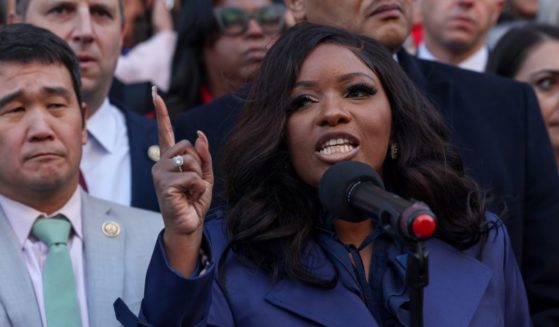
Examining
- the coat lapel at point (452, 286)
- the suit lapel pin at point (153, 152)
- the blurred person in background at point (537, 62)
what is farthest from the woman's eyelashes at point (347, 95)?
the blurred person in background at point (537, 62)

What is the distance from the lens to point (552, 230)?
459 centimetres

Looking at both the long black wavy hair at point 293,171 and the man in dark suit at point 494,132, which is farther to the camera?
the man in dark suit at point 494,132

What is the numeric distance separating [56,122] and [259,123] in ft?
2.55

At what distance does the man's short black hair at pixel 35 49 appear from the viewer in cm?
441

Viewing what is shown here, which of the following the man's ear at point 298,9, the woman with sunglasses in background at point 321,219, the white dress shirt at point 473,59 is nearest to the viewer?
the woman with sunglasses in background at point 321,219

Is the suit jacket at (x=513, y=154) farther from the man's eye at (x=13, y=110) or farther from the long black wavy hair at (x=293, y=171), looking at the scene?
the man's eye at (x=13, y=110)

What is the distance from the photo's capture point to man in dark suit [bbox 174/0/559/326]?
15.0 feet

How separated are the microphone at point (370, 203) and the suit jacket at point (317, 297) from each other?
1.51 ft

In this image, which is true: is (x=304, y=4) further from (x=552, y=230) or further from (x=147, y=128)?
(x=552, y=230)

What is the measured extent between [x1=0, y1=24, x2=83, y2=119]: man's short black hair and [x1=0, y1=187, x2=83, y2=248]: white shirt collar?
450mm

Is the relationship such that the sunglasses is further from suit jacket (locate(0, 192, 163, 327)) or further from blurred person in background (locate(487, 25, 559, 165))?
suit jacket (locate(0, 192, 163, 327))

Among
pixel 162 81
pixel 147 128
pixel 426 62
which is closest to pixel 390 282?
pixel 426 62

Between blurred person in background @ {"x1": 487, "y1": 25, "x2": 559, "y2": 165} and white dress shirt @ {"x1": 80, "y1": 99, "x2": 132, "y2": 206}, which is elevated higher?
blurred person in background @ {"x1": 487, "y1": 25, "x2": 559, "y2": 165}

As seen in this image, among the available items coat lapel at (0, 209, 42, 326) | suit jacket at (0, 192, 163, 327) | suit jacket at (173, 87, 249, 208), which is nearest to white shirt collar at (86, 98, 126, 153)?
suit jacket at (173, 87, 249, 208)
